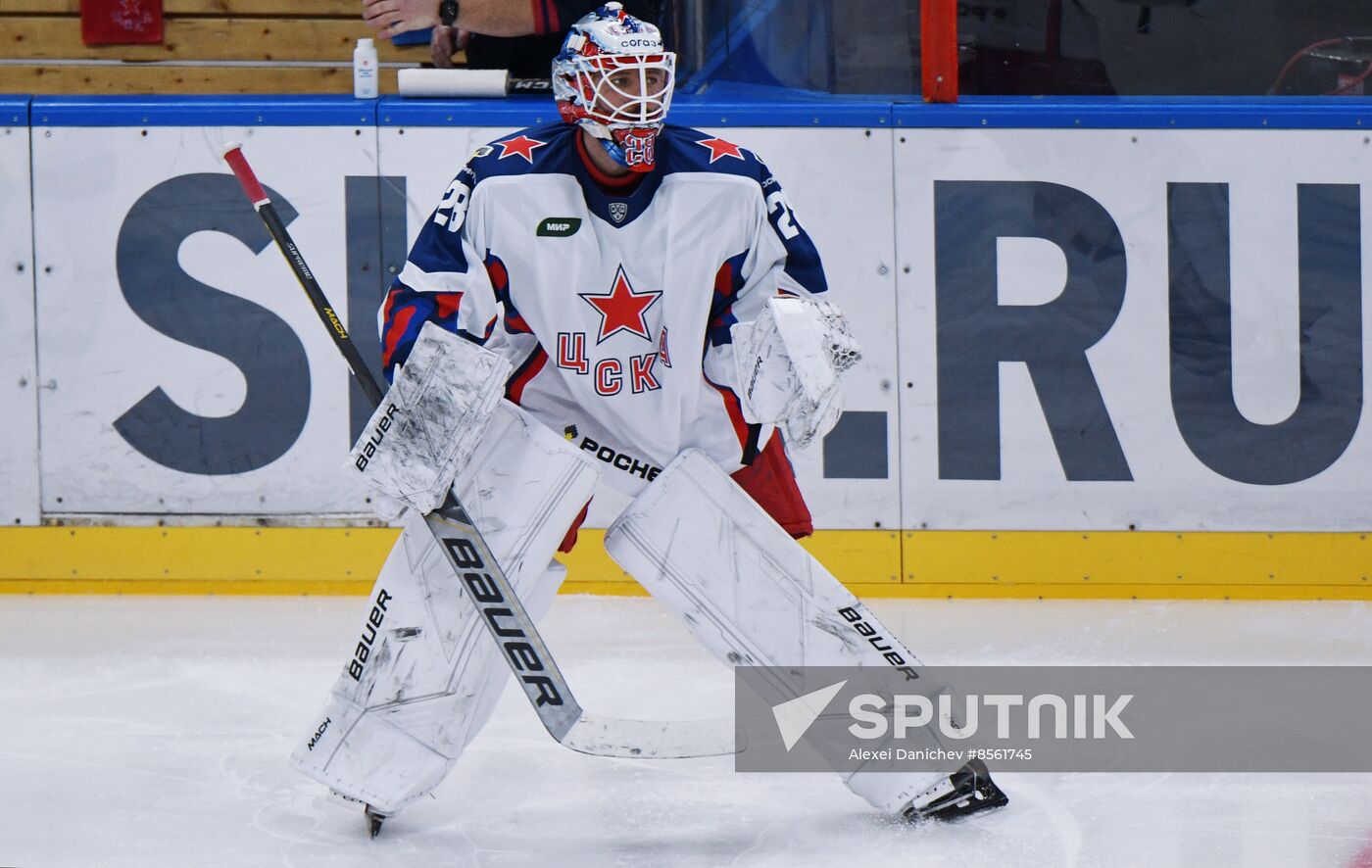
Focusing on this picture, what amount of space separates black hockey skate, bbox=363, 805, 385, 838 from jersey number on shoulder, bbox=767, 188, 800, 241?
109 centimetres

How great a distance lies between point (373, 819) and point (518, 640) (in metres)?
0.37

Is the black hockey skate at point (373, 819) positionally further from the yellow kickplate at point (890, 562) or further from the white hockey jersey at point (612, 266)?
the yellow kickplate at point (890, 562)

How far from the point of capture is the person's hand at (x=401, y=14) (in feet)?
12.8

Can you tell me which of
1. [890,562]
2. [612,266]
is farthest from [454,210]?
[890,562]

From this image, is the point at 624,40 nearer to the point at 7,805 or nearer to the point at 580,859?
the point at 580,859

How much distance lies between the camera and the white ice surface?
2434 mm

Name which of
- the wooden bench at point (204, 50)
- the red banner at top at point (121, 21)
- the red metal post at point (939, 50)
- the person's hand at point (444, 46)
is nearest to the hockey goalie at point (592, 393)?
the red metal post at point (939, 50)

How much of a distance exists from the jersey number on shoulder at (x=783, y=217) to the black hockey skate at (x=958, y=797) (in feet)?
2.83

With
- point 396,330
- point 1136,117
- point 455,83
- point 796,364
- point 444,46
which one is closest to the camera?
point 796,364

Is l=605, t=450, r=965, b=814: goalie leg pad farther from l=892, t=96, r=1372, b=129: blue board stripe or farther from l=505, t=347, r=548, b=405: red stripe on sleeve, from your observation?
l=892, t=96, r=1372, b=129: blue board stripe

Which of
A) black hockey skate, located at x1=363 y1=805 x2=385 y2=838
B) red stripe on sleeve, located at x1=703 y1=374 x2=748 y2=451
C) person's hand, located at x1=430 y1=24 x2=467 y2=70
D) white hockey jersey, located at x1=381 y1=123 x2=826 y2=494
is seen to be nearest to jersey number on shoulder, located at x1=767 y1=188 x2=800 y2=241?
white hockey jersey, located at x1=381 y1=123 x2=826 y2=494

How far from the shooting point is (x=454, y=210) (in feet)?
8.16

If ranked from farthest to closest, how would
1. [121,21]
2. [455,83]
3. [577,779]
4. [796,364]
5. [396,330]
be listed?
[121,21] < [455,83] < [577,779] < [396,330] < [796,364]

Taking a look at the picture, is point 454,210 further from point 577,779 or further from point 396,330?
point 577,779
